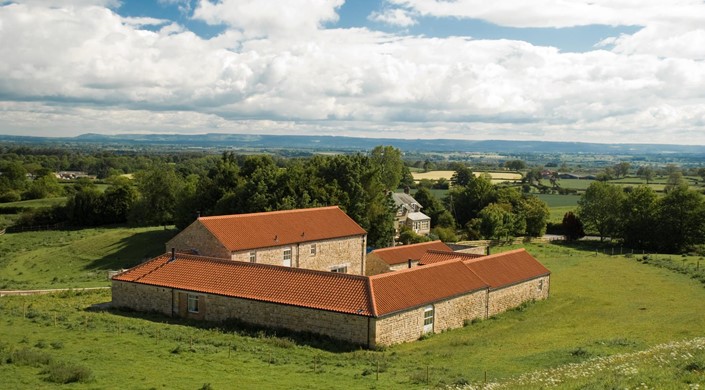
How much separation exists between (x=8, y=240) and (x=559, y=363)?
72526mm

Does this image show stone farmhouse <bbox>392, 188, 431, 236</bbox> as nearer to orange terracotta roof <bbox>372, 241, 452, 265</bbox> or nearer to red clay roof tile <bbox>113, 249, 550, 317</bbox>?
orange terracotta roof <bbox>372, 241, 452, 265</bbox>

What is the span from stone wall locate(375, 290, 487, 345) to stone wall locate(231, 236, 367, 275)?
13791mm

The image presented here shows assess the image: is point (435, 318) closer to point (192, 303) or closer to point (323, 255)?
point (192, 303)

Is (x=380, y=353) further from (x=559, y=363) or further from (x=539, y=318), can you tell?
(x=539, y=318)

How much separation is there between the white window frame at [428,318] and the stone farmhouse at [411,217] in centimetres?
4944

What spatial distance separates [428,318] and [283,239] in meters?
14.9

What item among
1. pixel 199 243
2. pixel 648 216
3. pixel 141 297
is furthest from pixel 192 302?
pixel 648 216

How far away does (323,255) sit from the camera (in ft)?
152

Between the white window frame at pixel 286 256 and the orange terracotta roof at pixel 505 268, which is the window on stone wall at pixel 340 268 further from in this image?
the orange terracotta roof at pixel 505 268

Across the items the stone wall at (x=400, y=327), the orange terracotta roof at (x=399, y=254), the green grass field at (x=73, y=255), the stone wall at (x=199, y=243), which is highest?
the stone wall at (x=199, y=243)

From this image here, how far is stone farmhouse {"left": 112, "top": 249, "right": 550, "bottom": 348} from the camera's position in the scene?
29328mm

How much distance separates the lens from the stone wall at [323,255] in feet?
140

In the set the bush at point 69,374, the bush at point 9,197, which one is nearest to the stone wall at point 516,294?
the bush at point 69,374

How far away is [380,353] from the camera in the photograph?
89.9 ft
